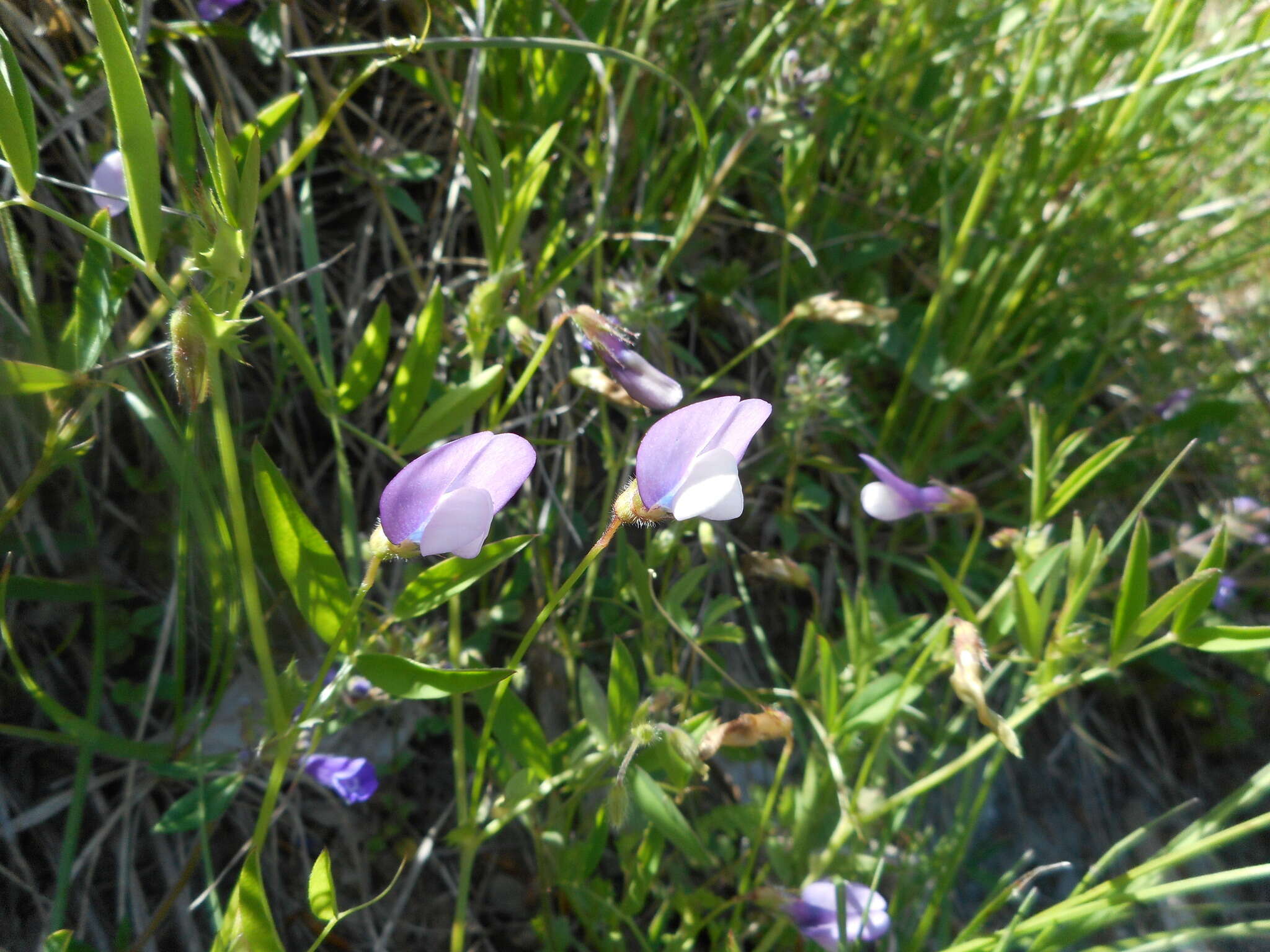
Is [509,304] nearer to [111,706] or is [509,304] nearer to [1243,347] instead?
[111,706]

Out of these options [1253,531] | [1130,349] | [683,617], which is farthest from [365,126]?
[1253,531]

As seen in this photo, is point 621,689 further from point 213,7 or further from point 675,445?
point 213,7

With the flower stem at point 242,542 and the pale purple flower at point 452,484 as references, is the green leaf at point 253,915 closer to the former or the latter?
the flower stem at point 242,542

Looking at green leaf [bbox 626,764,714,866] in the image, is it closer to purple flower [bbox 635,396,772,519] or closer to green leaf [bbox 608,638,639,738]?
green leaf [bbox 608,638,639,738]

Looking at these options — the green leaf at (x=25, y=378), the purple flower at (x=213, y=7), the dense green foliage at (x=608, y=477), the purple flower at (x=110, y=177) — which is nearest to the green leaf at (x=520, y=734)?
the dense green foliage at (x=608, y=477)

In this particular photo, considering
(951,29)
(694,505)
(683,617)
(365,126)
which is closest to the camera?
(694,505)
